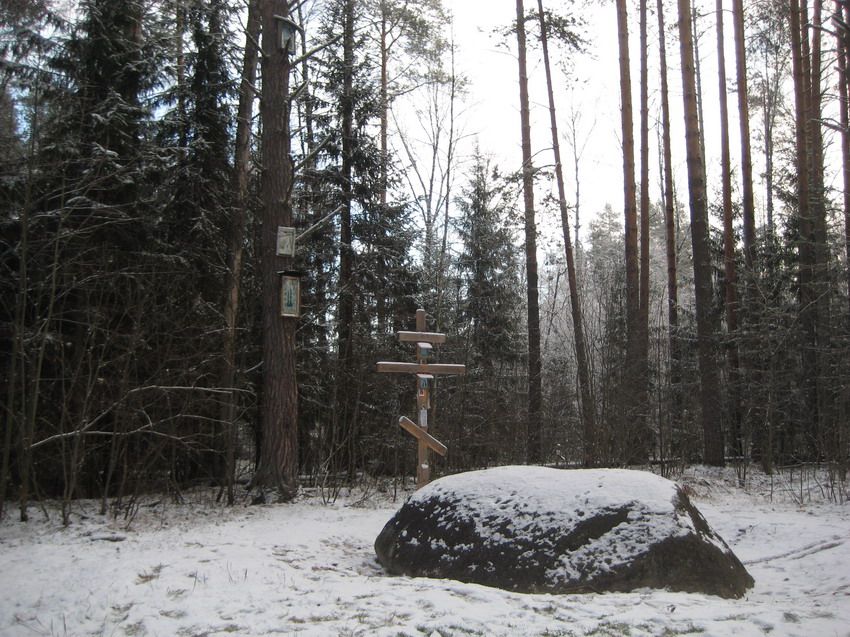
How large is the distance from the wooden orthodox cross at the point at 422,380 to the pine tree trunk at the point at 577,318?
3.44 meters

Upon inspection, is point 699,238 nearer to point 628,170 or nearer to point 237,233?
point 628,170

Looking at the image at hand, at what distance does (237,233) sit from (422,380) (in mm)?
4125

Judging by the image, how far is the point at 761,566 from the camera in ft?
18.6

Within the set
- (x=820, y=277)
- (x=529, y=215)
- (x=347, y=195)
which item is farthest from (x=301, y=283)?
(x=820, y=277)

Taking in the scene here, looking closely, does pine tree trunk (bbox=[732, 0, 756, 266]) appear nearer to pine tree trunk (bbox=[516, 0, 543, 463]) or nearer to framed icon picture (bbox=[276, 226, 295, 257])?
pine tree trunk (bbox=[516, 0, 543, 463])

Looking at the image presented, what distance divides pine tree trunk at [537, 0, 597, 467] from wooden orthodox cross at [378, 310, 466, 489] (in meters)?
3.44

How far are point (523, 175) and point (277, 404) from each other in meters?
9.59

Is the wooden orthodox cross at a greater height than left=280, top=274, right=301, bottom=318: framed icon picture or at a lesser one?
lesser

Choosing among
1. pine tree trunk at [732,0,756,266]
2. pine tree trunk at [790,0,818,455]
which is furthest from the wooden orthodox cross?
pine tree trunk at [732,0,756,266]

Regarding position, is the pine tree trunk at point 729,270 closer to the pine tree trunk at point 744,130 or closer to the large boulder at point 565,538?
the pine tree trunk at point 744,130

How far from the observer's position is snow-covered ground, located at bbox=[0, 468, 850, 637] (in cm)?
374

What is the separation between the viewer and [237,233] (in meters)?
10.5

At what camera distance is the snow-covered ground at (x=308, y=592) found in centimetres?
374

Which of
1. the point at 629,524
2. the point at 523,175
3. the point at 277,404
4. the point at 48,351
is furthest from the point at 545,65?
the point at 629,524
